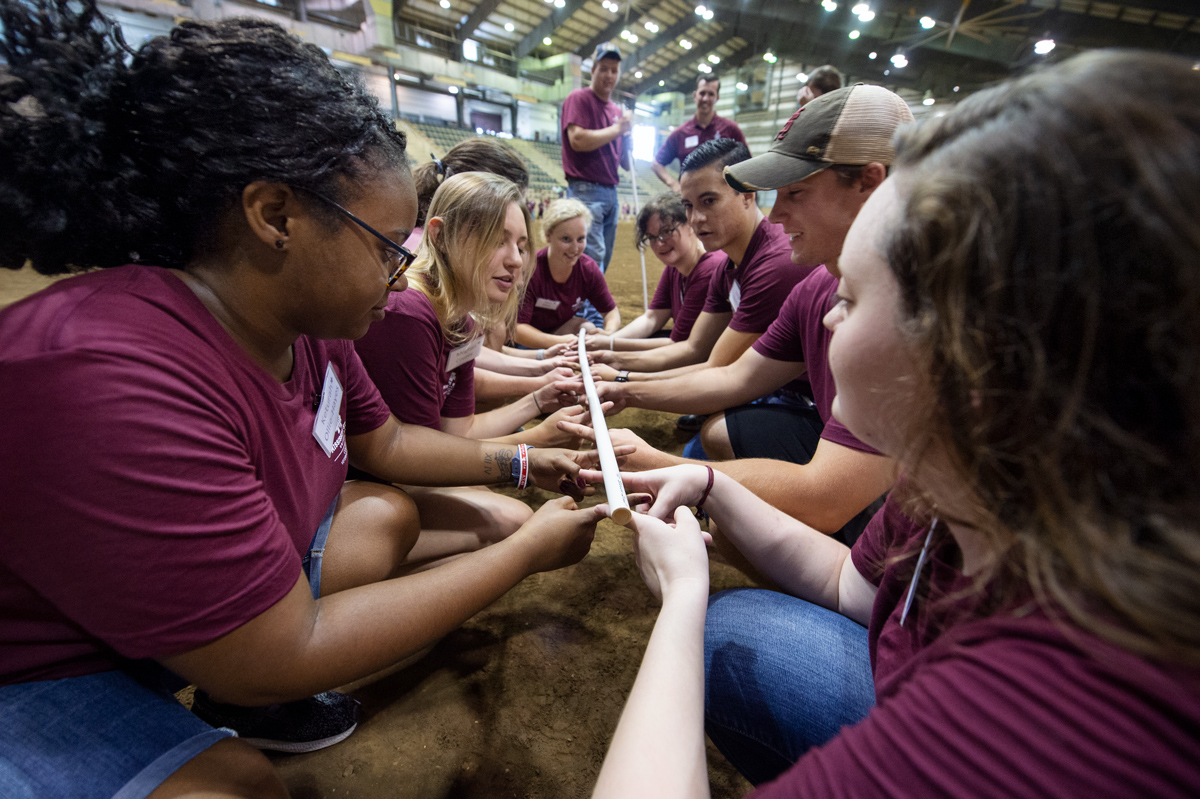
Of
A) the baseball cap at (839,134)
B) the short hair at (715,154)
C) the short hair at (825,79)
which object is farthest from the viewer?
the short hair at (825,79)

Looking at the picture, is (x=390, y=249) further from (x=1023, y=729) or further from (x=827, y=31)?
(x=827, y=31)

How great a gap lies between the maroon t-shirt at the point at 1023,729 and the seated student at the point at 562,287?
3.03 m

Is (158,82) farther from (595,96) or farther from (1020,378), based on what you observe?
(595,96)

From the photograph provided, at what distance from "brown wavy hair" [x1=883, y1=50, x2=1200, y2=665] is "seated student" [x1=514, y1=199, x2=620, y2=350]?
2977 millimetres

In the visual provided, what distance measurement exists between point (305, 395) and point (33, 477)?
22.1 inches

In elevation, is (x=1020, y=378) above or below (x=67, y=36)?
below

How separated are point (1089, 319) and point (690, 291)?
10.5 ft

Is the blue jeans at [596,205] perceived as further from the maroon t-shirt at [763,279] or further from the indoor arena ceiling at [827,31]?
the indoor arena ceiling at [827,31]

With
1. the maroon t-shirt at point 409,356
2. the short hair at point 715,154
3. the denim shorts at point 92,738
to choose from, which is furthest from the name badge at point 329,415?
the short hair at point 715,154

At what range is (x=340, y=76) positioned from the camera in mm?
1073

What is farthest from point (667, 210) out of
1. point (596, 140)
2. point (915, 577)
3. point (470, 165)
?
point (915, 577)

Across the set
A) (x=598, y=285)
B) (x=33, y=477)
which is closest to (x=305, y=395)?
(x=33, y=477)

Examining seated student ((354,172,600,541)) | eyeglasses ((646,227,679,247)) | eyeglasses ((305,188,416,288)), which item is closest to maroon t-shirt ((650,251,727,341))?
eyeglasses ((646,227,679,247))

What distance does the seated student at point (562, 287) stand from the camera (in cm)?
358
